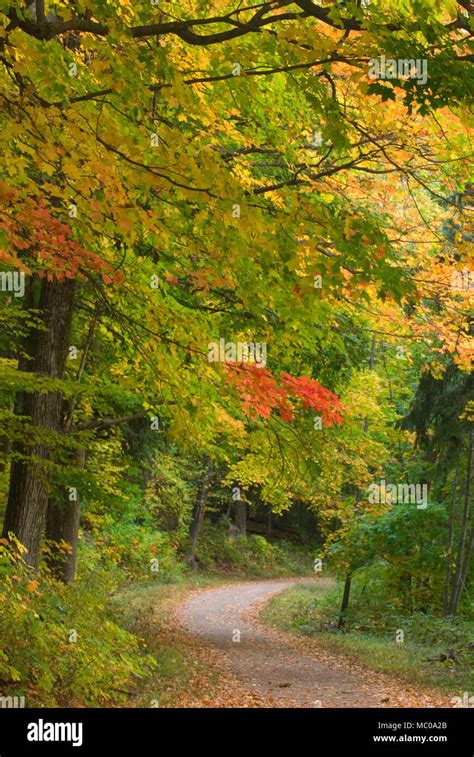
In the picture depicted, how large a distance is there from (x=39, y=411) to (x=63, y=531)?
4913 millimetres

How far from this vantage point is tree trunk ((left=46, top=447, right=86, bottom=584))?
12961 millimetres

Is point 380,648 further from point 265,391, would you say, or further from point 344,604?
point 265,391

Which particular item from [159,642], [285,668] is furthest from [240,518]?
[285,668]

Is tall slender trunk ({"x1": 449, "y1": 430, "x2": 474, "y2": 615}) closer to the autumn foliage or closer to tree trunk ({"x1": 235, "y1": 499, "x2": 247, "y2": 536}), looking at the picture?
the autumn foliage

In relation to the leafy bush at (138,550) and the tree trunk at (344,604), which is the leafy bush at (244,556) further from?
the tree trunk at (344,604)

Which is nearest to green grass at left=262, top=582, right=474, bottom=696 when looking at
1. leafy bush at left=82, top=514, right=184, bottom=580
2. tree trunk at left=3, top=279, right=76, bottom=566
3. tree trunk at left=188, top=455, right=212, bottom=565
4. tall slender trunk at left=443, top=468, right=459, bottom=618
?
tall slender trunk at left=443, top=468, right=459, bottom=618

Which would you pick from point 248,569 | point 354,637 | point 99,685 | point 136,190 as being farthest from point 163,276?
point 248,569

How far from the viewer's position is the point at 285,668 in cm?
1381

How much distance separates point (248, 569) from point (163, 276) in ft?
100

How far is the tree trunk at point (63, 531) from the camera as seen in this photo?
12961 mm

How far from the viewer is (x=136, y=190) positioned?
6.33 meters

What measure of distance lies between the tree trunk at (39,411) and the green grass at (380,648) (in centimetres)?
672

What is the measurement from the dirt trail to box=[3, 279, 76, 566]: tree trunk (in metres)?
4.24
